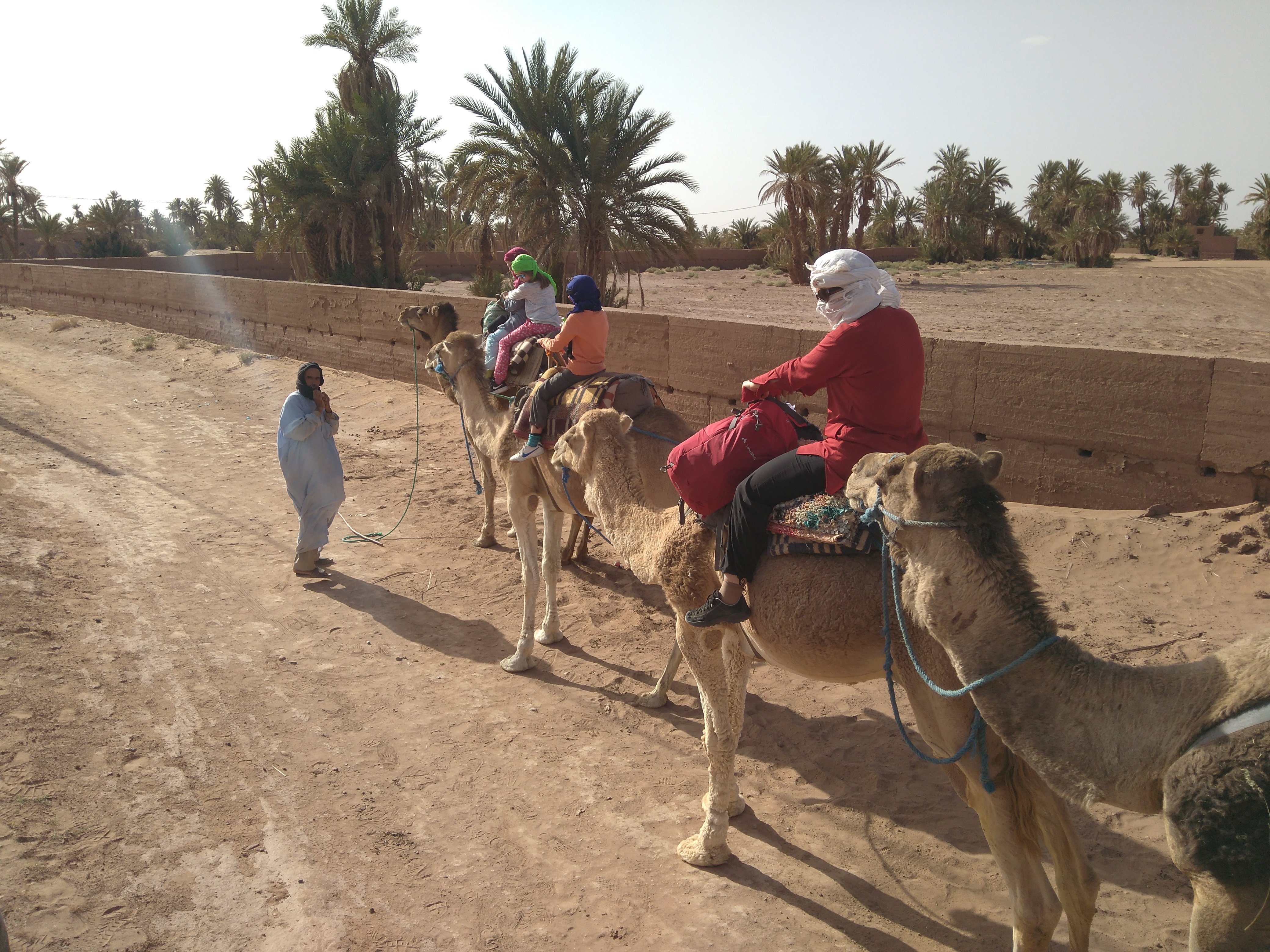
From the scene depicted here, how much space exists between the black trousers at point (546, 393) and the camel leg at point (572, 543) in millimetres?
2490

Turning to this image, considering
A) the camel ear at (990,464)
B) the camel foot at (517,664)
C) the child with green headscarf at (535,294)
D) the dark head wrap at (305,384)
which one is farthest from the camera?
the child with green headscarf at (535,294)

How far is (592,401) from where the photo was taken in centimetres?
610

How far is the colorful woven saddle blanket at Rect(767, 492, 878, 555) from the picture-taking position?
3.66 metres

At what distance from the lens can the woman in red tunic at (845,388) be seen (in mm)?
3740

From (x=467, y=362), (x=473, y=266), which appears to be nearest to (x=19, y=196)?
(x=473, y=266)

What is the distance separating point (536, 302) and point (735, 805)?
17.6ft

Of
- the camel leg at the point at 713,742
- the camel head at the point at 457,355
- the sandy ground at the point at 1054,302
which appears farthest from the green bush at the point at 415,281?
the camel leg at the point at 713,742

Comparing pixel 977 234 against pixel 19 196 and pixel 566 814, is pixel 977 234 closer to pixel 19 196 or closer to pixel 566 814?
pixel 566 814

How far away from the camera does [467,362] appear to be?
783 cm

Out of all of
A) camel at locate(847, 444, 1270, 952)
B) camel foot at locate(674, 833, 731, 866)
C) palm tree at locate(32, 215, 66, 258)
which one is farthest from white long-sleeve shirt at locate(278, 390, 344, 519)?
palm tree at locate(32, 215, 66, 258)

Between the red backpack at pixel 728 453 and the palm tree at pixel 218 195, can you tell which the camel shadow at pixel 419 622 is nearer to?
the red backpack at pixel 728 453

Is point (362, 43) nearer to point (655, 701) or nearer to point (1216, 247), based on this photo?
point (655, 701)

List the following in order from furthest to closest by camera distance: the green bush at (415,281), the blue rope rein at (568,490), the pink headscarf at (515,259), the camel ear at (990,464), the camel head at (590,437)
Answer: the green bush at (415,281), the pink headscarf at (515,259), the blue rope rein at (568,490), the camel head at (590,437), the camel ear at (990,464)

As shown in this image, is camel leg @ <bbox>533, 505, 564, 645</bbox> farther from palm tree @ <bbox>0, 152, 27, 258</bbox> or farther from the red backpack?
palm tree @ <bbox>0, 152, 27, 258</bbox>
